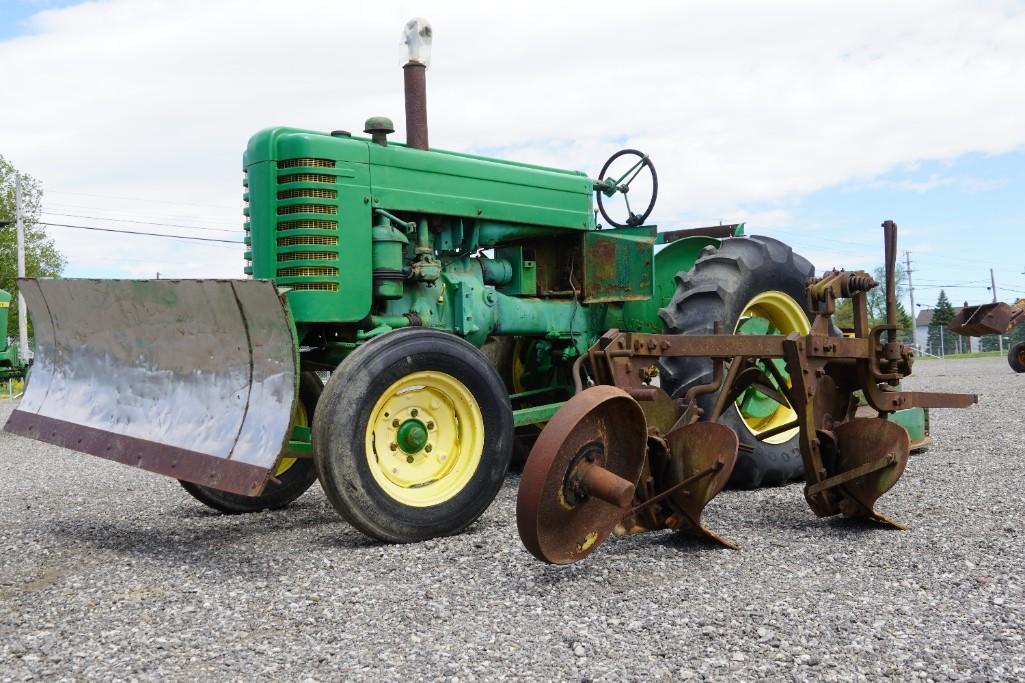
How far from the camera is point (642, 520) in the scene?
Answer: 447cm

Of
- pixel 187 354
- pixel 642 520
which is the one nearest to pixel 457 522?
pixel 642 520

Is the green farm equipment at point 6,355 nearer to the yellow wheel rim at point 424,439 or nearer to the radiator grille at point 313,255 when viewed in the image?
the radiator grille at point 313,255

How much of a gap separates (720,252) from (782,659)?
3840mm

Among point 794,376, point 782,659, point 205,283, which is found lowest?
point 782,659

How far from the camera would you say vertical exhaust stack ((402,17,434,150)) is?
5809 millimetres

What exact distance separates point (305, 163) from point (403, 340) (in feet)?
3.84

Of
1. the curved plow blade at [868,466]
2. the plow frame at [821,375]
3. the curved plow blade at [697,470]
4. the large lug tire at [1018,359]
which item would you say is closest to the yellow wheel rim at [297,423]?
the plow frame at [821,375]

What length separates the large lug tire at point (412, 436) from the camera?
4516 mm

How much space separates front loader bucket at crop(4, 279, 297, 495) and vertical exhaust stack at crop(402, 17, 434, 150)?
1.62 metres

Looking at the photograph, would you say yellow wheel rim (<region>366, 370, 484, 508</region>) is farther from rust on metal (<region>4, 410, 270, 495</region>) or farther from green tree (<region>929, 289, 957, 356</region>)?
green tree (<region>929, 289, 957, 356</region>)

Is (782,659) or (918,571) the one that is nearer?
(782,659)

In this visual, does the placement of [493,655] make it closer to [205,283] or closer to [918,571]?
[918,571]

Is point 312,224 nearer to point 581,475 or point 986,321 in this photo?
point 581,475

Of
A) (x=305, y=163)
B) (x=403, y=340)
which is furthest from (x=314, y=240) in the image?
(x=403, y=340)
